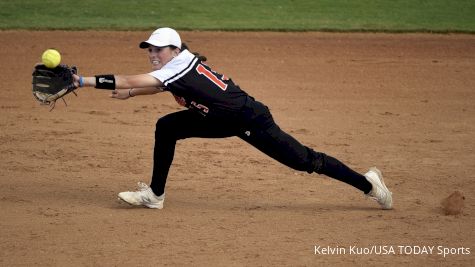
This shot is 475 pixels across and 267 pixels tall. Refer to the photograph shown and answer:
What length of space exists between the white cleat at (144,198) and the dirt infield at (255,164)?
0.26 ft

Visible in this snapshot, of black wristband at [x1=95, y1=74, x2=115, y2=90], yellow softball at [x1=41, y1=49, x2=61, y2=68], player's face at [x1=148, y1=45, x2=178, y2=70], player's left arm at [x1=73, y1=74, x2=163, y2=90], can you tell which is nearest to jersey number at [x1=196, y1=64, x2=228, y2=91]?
player's face at [x1=148, y1=45, x2=178, y2=70]

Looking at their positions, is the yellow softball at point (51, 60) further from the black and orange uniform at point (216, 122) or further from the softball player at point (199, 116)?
the black and orange uniform at point (216, 122)

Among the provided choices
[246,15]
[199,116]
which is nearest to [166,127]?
[199,116]

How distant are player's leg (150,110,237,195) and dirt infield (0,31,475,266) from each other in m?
0.48

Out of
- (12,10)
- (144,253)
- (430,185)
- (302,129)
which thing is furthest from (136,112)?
(12,10)

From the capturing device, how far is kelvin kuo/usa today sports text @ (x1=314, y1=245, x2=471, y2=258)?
6.10m

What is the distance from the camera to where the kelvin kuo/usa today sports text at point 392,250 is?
240 inches

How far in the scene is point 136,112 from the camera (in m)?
10.7

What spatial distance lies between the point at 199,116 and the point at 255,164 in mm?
1992

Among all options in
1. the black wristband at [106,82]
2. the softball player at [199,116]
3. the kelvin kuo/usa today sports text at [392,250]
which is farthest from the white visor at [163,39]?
the kelvin kuo/usa today sports text at [392,250]

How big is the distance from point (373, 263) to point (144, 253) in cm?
160

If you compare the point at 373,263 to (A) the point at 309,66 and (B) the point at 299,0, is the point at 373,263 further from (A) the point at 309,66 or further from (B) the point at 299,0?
(B) the point at 299,0

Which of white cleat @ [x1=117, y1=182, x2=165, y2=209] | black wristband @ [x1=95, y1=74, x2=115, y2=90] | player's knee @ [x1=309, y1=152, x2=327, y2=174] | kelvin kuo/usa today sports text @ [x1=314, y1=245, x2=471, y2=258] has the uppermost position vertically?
black wristband @ [x1=95, y1=74, x2=115, y2=90]

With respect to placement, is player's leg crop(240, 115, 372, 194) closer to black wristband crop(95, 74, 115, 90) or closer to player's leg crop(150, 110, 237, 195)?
player's leg crop(150, 110, 237, 195)
